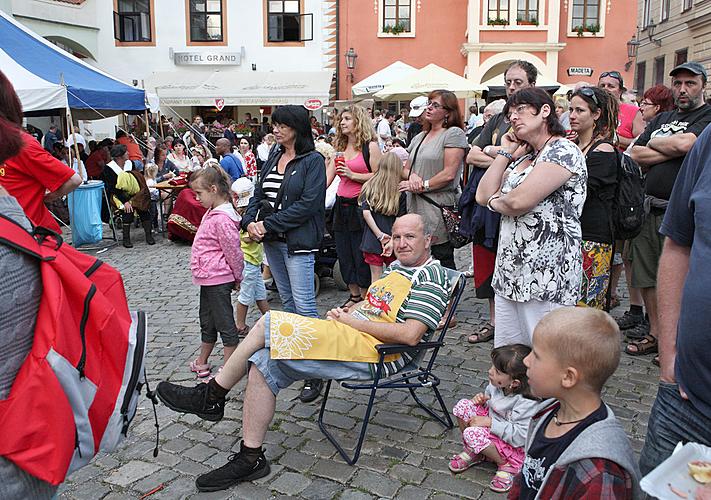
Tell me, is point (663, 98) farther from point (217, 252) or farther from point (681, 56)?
point (681, 56)

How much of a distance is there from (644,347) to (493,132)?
2.03 metres

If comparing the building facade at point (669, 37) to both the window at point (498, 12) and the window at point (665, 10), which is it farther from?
the window at point (498, 12)

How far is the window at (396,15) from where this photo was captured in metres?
25.5

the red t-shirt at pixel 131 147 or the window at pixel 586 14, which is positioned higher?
the window at pixel 586 14

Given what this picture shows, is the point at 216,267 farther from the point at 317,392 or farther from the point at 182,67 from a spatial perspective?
the point at 182,67

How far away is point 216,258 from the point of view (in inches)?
178

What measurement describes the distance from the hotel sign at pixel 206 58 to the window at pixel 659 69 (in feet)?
60.0

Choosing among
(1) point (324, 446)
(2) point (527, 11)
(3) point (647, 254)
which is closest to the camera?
(1) point (324, 446)

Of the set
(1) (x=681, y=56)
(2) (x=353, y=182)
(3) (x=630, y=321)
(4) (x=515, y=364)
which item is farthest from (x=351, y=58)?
(4) (x=515, y=364)

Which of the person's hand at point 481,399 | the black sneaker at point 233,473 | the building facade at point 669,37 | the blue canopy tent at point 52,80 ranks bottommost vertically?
the black sneaker at point 233,473

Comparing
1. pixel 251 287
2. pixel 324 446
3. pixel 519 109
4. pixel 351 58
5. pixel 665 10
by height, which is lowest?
pixel 324 446

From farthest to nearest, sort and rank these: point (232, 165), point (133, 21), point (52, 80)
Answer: point (133, 21) < point (232, 165) < point (52, 80)

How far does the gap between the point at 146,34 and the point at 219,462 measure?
84.5ft

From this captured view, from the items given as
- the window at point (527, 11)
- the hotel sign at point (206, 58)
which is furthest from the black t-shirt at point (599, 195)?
the hotel sign at point (206, 58)
